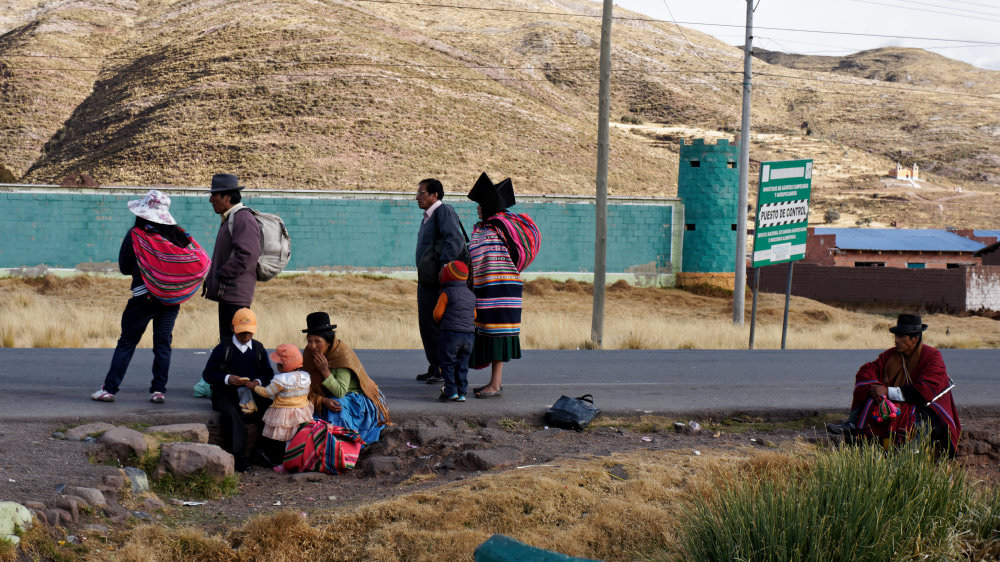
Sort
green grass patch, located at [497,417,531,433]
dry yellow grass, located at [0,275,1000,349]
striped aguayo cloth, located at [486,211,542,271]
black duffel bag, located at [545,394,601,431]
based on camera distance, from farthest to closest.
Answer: dry yellow grass, located at [0,275,1000,349] → striped aguayo cloth, located at [486,211,542,271] → black duffel bag, located at [545,394,601,431] → green grass patch, located at [497,417,531,433]

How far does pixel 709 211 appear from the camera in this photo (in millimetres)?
29906

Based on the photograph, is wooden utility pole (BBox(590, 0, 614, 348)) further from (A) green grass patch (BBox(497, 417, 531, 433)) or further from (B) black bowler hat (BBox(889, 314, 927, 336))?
(B) black bowler hat (BBox(889, 314, 927, 336))

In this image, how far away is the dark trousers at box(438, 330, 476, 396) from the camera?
839cm

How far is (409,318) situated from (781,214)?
9036 mm

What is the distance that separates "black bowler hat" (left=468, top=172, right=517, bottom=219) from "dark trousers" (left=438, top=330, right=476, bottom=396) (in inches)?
45.9

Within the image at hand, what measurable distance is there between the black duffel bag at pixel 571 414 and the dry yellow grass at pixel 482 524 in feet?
6.30

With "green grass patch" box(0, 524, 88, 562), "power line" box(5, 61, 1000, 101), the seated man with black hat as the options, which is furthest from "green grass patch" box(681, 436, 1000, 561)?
"power line" box(5, 61, 1000, 101)

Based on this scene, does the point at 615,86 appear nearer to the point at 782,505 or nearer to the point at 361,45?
the point at 361,45

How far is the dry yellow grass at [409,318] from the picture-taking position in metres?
14.6

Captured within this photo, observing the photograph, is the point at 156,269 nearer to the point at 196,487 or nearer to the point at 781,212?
the point at 196,487

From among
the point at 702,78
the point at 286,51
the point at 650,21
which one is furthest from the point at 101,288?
the point at 650,21

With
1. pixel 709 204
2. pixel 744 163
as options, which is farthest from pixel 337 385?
pixel 709 204

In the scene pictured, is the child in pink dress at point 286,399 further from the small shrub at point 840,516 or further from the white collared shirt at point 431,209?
the small shrub at point 840,516

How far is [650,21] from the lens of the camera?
11188 centimetres
